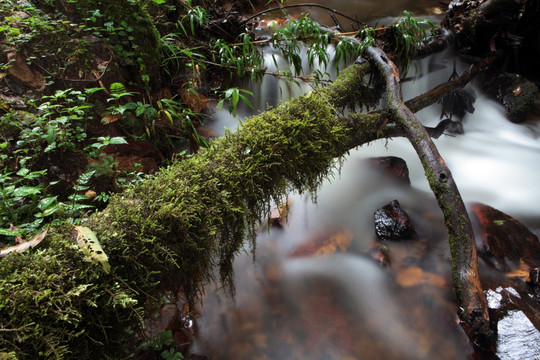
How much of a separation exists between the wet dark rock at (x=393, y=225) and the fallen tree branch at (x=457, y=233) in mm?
683

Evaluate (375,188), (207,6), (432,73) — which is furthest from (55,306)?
(432,73)

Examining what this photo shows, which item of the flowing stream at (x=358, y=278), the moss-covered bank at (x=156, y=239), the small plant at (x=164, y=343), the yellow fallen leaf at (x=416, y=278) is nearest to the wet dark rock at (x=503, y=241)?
the flowing stream at (x=358, y=278)

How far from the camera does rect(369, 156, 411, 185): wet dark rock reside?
4156 mm

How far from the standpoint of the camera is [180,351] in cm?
247

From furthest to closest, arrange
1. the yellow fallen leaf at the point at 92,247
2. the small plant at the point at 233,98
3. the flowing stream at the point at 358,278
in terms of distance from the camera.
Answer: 1. the small plant at the point at 233,98
2. the flowing stream at the point at 358,278
3. the yellow fallen leaf at the point at 92,247

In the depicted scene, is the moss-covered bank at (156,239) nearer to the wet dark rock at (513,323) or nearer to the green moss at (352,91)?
the green moss at (352,91)

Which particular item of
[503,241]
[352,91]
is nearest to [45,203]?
[352,91]

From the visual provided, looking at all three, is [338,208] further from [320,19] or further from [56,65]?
[320,19]

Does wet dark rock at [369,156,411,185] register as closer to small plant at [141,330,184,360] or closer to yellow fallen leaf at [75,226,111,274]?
small plant at [141,330,184,360]

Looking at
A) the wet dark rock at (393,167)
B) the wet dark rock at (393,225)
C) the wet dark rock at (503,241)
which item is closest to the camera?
the wet dark rock at (503,241)

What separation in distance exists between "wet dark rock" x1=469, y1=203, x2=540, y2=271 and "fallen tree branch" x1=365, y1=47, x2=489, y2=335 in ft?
2.57

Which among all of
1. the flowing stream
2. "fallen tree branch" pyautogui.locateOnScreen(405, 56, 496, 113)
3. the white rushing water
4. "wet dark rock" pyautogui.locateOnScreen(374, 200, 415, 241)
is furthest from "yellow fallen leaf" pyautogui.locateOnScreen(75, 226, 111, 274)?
"fallen tree branch" pyautogui.locateOnScreen(405, 56, 496, 113)

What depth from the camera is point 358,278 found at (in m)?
3.13

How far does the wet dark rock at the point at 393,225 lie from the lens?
340 cm
